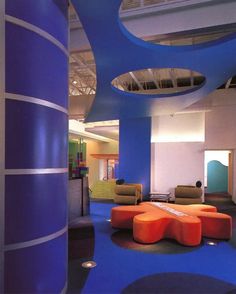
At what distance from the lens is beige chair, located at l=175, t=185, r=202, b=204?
8.72 meters

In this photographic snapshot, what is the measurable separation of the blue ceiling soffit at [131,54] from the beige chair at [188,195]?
342 centimetres

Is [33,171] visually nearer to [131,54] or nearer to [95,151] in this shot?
[131,54]

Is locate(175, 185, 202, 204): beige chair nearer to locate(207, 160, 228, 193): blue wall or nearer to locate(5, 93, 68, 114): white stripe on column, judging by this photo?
locate(207, 160, 228, 193): blue wall

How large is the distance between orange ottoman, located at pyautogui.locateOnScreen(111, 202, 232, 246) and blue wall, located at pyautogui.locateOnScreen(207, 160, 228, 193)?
9125 mm

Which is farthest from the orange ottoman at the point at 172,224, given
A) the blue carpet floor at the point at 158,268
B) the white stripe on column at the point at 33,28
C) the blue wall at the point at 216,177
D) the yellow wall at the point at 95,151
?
the yellow wall at the point at 95,151

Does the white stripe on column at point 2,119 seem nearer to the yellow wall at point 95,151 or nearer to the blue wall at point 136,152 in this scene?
the blue wall at point 136,152

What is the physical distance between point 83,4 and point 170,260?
4147 mm

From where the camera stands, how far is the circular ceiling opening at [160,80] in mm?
9391

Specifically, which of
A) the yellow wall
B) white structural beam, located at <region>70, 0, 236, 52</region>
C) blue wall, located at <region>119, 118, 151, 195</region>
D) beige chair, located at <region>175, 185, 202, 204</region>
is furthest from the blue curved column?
the yellow wall

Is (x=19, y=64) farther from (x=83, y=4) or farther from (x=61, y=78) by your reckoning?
(x=83, y=4)

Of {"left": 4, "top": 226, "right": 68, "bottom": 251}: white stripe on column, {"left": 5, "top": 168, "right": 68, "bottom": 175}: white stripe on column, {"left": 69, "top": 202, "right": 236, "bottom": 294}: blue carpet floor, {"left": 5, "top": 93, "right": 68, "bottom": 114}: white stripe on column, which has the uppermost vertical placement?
{"left": 5, "top": 93, "right": 68, "bottom": 114}: white stripe on column

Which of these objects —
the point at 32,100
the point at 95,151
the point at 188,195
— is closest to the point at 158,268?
the point at 32,100

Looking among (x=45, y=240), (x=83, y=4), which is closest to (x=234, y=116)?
(x=83, y=4)

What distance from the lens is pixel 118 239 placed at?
205 inches
